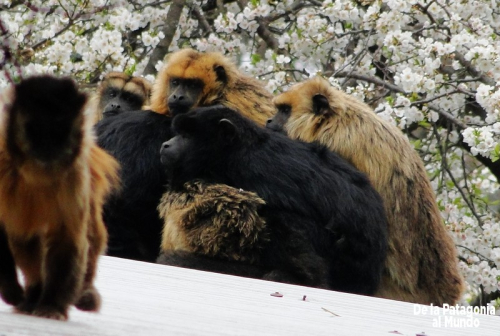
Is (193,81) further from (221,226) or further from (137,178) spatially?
(221,226)

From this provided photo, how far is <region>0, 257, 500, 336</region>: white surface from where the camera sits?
281 cm

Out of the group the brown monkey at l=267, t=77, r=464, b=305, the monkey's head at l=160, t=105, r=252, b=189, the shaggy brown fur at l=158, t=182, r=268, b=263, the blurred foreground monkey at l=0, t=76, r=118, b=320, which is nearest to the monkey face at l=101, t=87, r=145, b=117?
the monkey's head at l=160, t=105, r=252, b=189

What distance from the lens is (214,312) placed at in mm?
3350

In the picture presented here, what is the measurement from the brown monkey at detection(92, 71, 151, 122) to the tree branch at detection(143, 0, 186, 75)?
4.60 ft

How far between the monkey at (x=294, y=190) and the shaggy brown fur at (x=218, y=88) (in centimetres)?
108

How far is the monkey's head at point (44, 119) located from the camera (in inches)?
104

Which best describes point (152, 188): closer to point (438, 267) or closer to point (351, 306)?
point (438, 267)

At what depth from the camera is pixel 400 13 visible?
8750 millimetres

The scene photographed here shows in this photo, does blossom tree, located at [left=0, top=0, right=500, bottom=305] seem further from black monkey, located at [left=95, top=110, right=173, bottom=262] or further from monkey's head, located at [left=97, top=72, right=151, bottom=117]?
black monkey, located at [left=95, top=110, right=173, bottom=262]

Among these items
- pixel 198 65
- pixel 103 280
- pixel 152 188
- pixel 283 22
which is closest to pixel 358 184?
pixel 152 188

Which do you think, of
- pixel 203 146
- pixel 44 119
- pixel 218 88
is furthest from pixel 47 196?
pixel 218 88

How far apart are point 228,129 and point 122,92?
7.32 ft

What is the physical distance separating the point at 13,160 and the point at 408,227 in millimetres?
4087

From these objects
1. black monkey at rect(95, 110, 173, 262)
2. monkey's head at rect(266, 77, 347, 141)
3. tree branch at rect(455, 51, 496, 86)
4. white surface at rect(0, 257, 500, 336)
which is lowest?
white surface at rect(0, 257, 500, 336)
